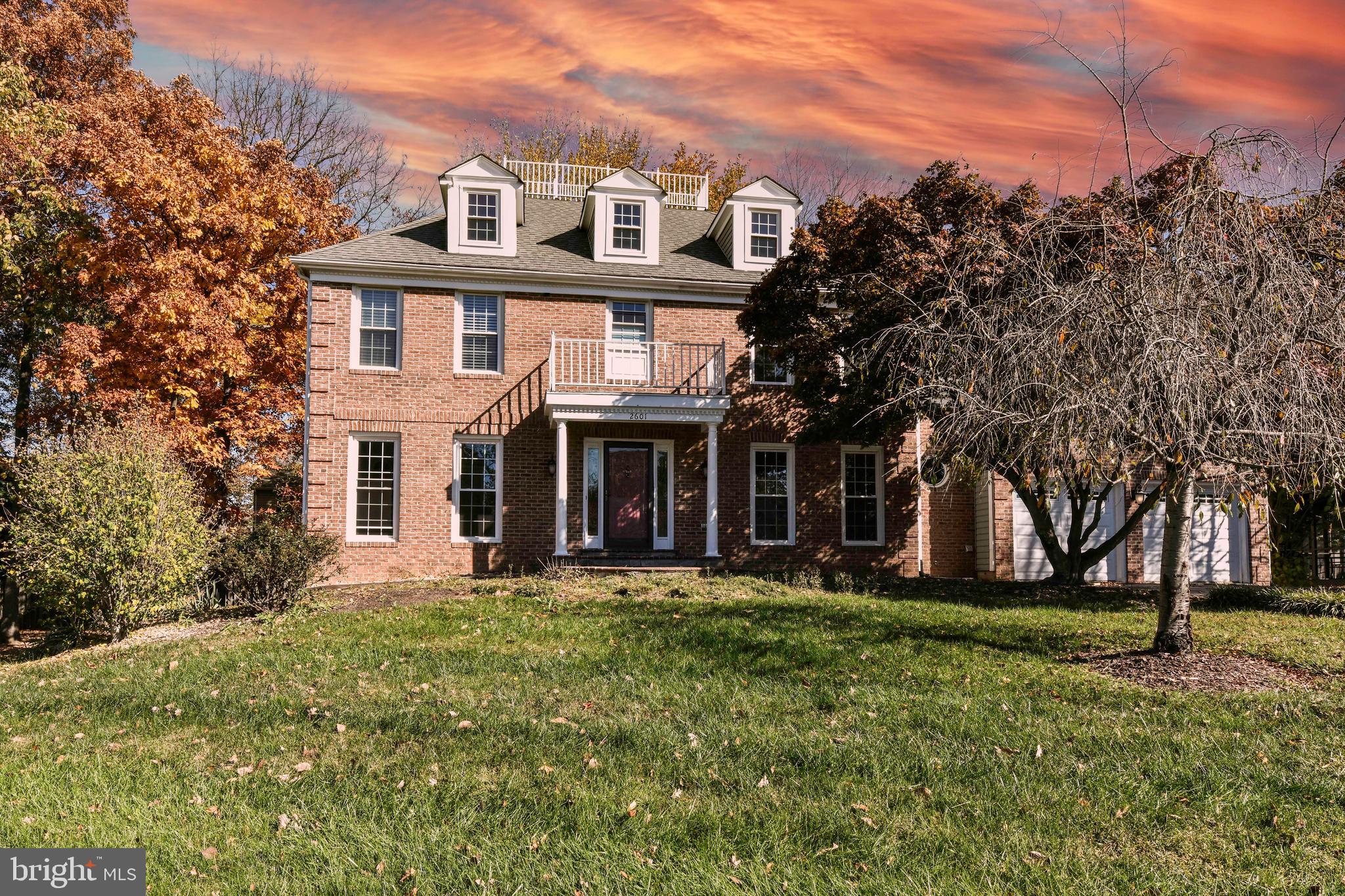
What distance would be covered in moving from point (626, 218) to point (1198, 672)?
45.0 feet

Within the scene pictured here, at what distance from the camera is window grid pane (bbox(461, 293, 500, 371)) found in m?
16.9

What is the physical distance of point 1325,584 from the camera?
→ 18.7 meters

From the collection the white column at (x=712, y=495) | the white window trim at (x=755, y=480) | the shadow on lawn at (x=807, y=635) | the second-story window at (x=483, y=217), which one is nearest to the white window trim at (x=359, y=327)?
the second-story window at (x=483, y=217)

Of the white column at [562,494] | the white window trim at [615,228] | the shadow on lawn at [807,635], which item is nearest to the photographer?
the shadow on lawn at [807,635]

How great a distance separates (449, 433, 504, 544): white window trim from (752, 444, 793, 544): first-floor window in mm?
4937

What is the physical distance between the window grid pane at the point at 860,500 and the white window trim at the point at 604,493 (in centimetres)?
362

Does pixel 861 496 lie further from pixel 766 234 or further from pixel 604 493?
pixel 766 234

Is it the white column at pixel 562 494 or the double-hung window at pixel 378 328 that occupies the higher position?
the double-hung window at pixel 378 328

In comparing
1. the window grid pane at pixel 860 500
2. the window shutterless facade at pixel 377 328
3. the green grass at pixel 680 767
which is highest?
the window shutterless facade at pixel 377 328

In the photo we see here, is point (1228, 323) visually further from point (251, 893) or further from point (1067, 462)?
point (251, 893)

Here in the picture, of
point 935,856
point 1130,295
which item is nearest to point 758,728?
point 935,856

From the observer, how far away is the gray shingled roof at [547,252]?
16656 millimetres

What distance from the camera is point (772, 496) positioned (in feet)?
58.2

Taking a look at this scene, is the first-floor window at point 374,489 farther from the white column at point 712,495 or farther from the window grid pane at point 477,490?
the white column at point 712,495
